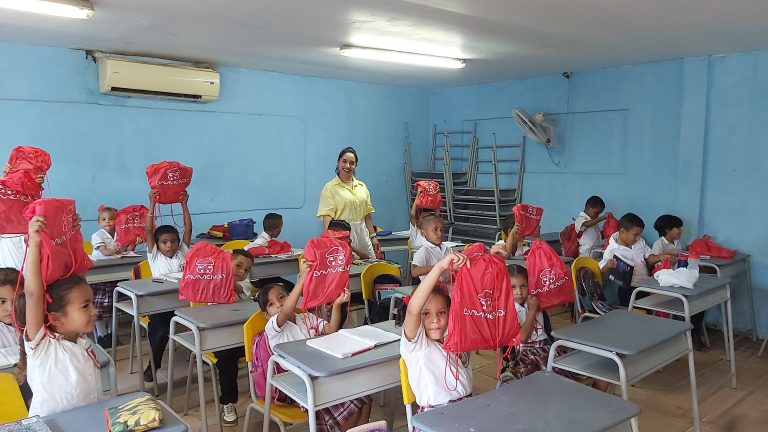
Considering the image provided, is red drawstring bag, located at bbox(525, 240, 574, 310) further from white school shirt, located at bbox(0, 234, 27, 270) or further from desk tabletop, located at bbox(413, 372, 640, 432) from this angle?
white school shirt, located at bbox(0, 234, 27, 270)

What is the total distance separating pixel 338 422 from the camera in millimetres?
2566

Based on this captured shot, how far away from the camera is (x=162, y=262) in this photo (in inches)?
165

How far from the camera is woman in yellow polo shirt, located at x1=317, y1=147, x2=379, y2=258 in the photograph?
4903 mm

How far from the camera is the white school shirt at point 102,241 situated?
470 cm

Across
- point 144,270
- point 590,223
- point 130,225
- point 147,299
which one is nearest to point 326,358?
point 147,299

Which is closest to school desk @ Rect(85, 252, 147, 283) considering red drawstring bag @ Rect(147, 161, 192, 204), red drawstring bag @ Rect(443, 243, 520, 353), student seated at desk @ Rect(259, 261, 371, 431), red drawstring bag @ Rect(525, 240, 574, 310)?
red drawstring bag @ Rect(147, 161, 192, 204)

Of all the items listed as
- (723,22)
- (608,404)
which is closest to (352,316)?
(608,404)

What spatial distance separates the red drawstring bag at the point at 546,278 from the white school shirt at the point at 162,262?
8.33 feet

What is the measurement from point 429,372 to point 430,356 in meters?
0.06

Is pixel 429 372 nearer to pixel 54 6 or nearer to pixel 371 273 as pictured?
pixel 371 273

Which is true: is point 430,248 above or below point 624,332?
above

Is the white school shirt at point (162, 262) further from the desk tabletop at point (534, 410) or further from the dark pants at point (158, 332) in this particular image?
the desk tabletop at point (534, 410)

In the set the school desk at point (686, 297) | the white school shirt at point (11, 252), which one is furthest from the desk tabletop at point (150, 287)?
the school desk at point (686, 297)

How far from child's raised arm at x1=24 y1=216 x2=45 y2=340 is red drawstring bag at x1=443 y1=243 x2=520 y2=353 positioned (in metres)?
1.45
